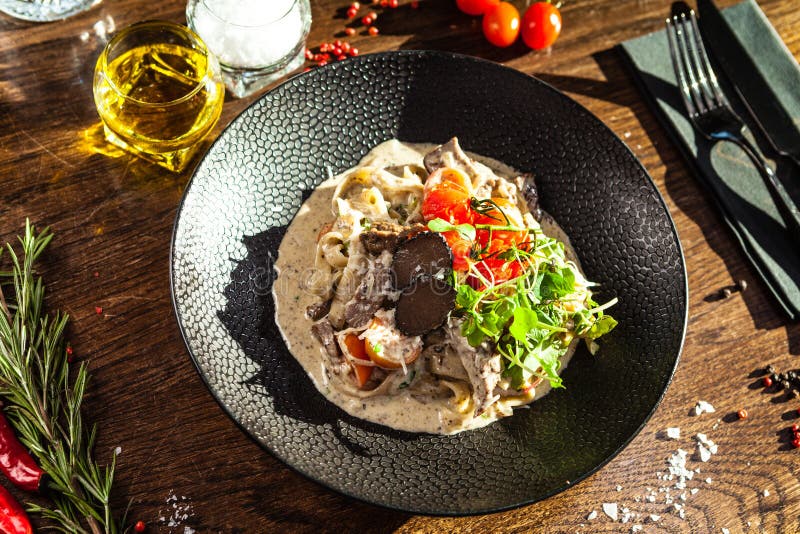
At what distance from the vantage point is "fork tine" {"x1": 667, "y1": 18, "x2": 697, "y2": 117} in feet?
17.8

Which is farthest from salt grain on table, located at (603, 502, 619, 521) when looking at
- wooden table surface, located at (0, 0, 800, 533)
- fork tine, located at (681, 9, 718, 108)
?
fork tine, located at (681, 9, 718, 108)

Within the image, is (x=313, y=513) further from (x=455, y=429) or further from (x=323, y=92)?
(x=323, y=92)

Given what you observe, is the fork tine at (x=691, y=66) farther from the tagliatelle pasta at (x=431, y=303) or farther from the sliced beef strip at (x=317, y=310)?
the sliced beef strip at (x=317, y=310)

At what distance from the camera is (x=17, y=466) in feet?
13.5

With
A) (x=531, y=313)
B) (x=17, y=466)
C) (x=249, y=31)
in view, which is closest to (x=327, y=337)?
(x=531, y=313)

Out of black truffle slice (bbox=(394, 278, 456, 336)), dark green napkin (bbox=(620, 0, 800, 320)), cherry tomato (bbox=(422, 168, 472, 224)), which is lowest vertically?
black truffle slice (bbox=(394, 278, 456, 336))

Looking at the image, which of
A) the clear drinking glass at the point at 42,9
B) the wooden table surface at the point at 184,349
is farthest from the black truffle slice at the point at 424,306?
the clear drinking glass at the point at 42,9

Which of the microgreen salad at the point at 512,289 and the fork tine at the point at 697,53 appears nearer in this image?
the microgreen salad at the point at 512,289

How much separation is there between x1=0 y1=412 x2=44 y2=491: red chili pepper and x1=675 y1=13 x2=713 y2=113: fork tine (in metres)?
4.72

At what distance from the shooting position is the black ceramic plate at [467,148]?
4.16 m

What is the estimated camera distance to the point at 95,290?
15.4ft

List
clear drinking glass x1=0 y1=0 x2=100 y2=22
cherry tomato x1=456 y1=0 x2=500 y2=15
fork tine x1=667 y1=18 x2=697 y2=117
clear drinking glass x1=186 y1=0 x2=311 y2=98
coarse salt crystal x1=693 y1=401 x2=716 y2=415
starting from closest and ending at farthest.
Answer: coarse salt crystal x1=693 y1=401 x2=716 y2=415
clear drinking glass x1=186 y1=0 x2=311 y2=98
clear drinking glass x1=0 y1=0 x2=100 y2=22
fork tine x1=667 y1=18 x2=697 y2=117
cherry tomato x1=456 y1=0 x2=500 y2=15

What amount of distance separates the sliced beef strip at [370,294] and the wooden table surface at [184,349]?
927 mm

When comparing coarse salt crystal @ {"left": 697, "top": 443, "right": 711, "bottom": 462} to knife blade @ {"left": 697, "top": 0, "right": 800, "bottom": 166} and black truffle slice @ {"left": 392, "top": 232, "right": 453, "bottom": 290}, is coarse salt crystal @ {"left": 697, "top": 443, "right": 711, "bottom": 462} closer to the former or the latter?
black truffle slice @ {"left": 392, "top": 232, "right": 453, "bottom": 290}
